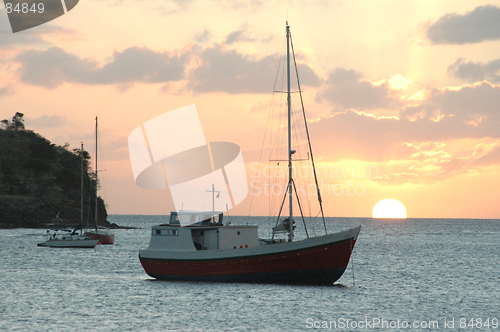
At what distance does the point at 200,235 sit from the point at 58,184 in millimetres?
132204

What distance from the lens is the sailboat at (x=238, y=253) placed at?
33562mm

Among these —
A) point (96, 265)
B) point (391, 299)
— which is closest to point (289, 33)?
point (391, 299)

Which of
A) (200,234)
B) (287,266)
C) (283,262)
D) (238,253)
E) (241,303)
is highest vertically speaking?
(200,234)

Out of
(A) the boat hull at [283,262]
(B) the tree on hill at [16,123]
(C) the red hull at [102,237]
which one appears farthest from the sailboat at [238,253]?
(B) the tree on hill at [16,123]

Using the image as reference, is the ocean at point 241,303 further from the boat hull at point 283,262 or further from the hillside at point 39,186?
the hillside at point 39,186

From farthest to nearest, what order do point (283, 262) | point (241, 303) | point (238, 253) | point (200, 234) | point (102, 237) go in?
point (102, 237) → point (200, 234) → point (238, 253) → point (283, 262) → point (241, 303)

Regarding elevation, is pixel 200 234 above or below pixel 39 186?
below

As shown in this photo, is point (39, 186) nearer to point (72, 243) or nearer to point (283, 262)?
point (72, 243)

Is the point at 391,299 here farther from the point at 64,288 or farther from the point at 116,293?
the point at 64,288

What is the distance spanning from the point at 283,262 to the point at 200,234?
688 cm

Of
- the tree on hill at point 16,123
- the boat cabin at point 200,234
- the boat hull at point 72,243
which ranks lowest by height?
the boat hull at point 72,243

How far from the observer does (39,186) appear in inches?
6004

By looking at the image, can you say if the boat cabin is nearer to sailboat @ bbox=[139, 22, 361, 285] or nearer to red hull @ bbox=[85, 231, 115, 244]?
sailboat @ bbox=[139, 22, 361, 285]

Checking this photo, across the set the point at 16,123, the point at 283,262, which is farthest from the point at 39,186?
the point at 283,262
